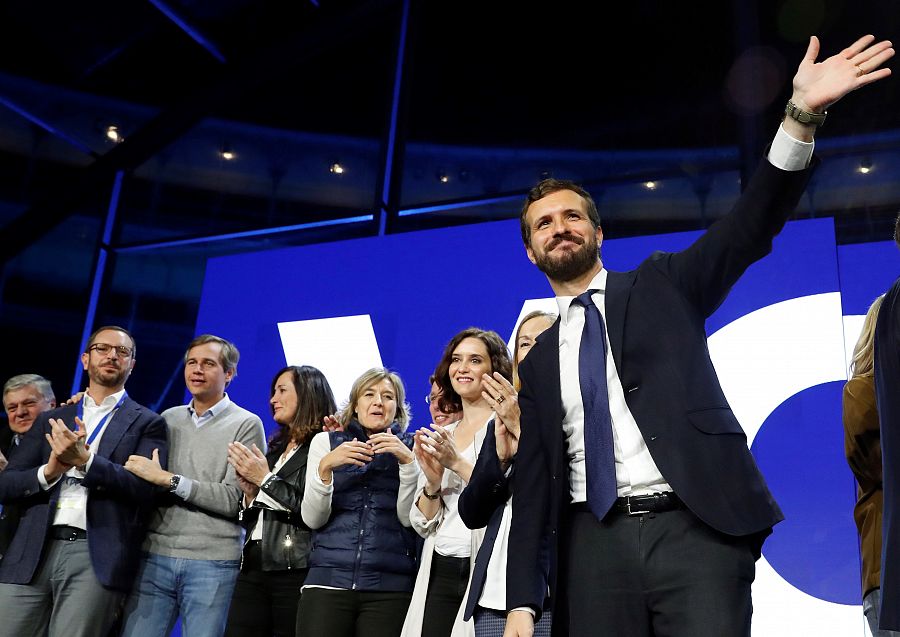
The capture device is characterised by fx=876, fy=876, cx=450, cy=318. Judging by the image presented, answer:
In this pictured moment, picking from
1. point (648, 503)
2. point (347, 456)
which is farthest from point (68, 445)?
point (648, 503)

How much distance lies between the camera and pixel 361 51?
667 cm

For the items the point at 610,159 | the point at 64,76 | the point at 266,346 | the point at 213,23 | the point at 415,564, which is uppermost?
the point at 213,23

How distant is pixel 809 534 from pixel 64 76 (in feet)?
21.8

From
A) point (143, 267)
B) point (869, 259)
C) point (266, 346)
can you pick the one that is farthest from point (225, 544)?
point (143, 267)

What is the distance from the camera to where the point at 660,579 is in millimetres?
1604

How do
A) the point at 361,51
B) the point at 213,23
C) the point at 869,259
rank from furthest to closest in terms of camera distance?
the point at 213,23
the point at 361,51
the point at 869,259

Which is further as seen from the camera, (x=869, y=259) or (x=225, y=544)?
(x=869, y=259)

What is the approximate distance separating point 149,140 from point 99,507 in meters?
4.39

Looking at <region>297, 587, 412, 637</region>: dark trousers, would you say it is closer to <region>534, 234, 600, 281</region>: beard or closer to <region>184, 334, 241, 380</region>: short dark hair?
<region>184, 334, 241, 380</region>: short dark hair

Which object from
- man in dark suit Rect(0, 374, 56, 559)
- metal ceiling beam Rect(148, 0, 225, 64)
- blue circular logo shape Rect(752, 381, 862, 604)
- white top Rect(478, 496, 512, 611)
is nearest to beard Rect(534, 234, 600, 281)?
white top Rect(478, 496, 512, 611)

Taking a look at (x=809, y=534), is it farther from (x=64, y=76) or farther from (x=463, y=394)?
(x=64, y=76)

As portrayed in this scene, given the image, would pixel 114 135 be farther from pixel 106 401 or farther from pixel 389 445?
pixel 389 445

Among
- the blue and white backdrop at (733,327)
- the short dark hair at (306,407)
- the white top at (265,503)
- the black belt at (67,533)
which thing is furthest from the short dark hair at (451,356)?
the black belt at (67,533)

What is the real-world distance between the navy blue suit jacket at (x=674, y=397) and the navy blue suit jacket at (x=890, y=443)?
9.2 inches
